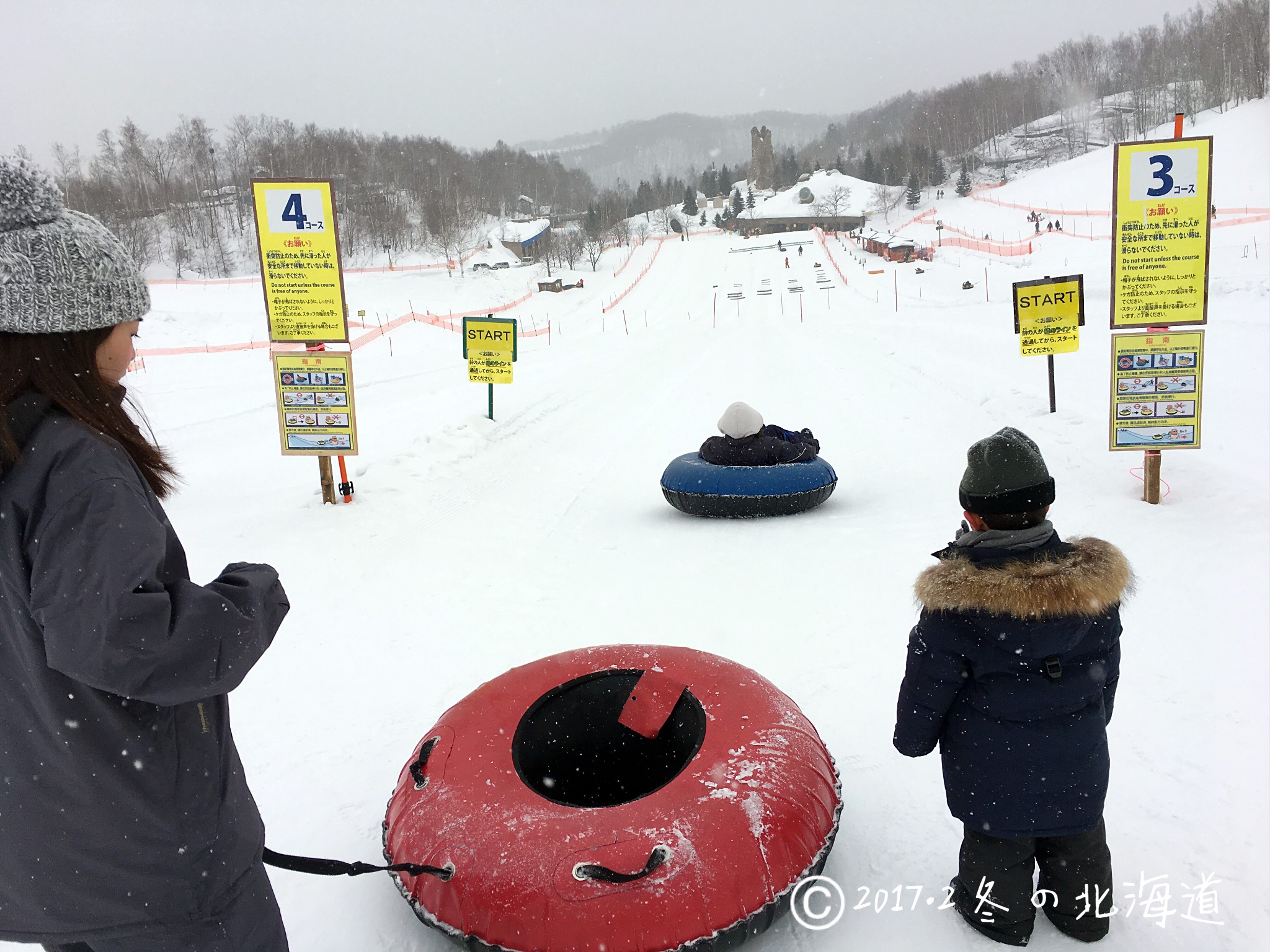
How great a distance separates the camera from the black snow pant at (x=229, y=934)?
148 centimetres

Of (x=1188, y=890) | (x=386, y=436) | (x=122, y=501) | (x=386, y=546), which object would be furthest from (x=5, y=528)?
(x=386, y=436)

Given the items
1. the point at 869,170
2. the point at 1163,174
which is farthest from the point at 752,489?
the point at 869,170

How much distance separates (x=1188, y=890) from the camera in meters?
2.65

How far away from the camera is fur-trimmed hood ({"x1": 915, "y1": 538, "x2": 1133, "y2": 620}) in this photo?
203 centimetres

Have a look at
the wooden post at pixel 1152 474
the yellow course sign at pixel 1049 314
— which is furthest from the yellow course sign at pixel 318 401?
the yellow course sign at pixel 1049 314

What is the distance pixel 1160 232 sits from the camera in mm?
5992

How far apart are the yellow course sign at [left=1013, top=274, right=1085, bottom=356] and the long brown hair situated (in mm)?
9006

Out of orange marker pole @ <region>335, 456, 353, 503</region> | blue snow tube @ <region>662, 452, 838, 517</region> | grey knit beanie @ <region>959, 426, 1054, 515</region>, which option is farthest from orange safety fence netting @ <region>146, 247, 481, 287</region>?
grey knit beanie @ <region>959, 426, 1054, 515</region>

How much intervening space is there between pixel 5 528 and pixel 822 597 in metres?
4.69

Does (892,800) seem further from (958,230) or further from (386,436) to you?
(958,230)

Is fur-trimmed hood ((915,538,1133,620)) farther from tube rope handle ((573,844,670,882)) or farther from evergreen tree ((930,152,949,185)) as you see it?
evergreen tree ((930,152,949,185))

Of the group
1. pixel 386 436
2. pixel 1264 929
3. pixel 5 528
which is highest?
pixel 5 528

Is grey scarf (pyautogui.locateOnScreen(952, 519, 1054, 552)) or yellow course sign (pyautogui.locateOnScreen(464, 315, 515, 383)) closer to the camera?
grey scarf (pyautogui.locateOnScreen(952, 519, 1054, 552))

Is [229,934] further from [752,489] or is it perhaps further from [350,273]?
[350,273]
